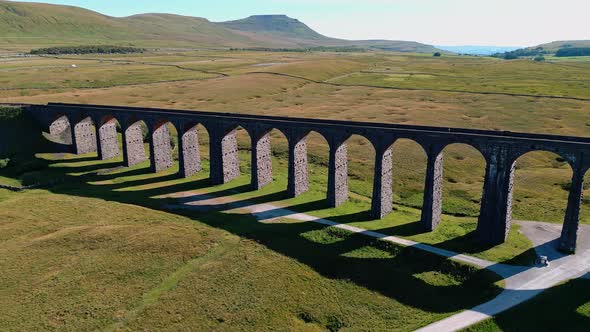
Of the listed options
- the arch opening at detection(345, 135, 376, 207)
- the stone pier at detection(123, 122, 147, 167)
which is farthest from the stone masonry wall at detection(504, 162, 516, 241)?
the stone pier at detection(123, 122, 147, 167)

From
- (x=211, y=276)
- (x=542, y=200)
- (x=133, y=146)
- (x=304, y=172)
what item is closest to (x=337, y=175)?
(x=304, y=172)

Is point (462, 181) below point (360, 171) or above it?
below

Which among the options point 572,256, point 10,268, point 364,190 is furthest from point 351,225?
point 10,268

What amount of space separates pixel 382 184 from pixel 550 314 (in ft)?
72.9

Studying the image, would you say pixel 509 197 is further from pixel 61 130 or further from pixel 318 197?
pixel 61 130

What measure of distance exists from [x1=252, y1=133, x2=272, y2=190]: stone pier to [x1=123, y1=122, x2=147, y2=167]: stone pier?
26887 mm

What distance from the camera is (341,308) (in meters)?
36.6

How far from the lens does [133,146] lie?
75375 mm

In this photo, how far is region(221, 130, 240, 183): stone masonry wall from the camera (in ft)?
210

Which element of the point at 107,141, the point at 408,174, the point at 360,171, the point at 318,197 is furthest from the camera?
the point at 107,141

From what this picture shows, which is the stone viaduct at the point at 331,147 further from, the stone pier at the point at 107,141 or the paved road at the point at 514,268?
the paved road at the point at 514,268

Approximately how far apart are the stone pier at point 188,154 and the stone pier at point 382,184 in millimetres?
32692

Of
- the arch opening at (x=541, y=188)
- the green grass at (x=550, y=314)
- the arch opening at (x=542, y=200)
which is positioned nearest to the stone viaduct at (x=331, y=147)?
the arch opening at (x=542, y=200)

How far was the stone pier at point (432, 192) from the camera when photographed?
4666 cm
